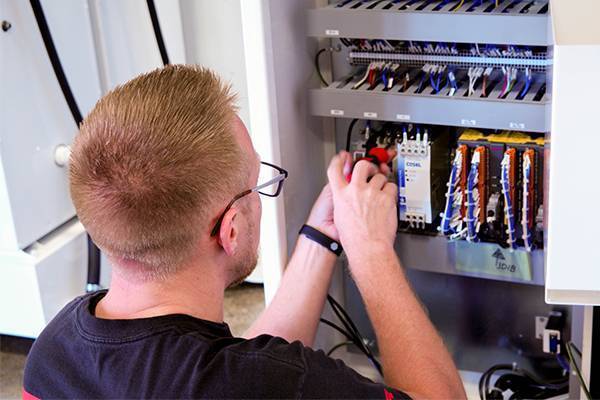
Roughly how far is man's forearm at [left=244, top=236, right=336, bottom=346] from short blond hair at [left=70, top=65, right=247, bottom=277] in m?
0.36

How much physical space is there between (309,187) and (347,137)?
0.40ft

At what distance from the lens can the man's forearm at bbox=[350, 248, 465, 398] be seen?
1.20 metres

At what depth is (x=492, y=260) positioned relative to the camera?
1565 mm

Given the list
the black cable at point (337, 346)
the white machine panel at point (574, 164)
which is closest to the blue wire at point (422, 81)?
the white machine panel at point (574, 164)

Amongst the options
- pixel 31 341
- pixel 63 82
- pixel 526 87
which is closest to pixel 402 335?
pixel 526 87

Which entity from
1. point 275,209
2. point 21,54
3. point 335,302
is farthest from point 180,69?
point 21,54

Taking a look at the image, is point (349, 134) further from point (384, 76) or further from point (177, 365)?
point (177, 365)

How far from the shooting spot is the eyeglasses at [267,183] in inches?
43.1

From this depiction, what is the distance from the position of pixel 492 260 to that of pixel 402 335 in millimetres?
371

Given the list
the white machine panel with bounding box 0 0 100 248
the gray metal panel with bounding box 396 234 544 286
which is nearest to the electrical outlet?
the gray metal panel with bounding box 396 234 544 286

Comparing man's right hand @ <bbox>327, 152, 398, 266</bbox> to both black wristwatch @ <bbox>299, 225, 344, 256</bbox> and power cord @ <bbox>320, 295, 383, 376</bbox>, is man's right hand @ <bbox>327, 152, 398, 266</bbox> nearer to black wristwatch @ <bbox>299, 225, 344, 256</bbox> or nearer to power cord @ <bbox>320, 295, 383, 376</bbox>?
black wristwatch @ <bbox>299, 225, 344, 256</bbox>

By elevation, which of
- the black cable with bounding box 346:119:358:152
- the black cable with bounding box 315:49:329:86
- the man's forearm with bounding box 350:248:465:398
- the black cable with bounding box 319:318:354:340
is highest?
the black cable with bounding box 315:49:329:86

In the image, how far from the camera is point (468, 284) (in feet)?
5.88

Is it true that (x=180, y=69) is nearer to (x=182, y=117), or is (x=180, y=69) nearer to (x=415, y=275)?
(x=182, y=117)
